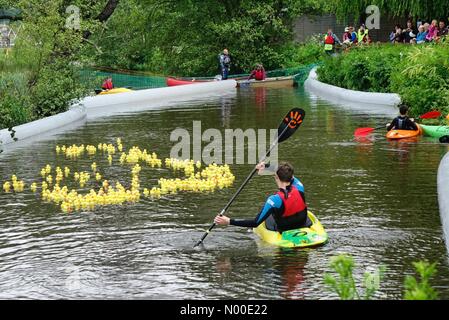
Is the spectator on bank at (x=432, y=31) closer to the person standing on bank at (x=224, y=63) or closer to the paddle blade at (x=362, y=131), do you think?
the paddle blade at (x=362, y=131)

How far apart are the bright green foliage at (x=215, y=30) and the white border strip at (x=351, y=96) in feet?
30.1

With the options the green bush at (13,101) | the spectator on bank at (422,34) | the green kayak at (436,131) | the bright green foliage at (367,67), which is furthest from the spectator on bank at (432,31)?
the green bush at (13,101)

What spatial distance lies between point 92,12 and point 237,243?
2510 centimetres

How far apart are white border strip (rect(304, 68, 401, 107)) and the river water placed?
7.93m

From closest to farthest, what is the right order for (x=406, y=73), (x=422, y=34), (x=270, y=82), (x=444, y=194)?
(x=444, y=194), (x=406, y=73), (x=422, y=34), (x=270, y=82)

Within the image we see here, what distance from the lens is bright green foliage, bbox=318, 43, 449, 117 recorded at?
2078 cm

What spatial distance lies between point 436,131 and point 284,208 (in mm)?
9460

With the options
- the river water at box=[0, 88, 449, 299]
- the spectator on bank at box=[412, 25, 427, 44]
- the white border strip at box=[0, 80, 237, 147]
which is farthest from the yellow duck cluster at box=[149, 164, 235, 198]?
the spectator on bank at box=[412, 25, 427, 44]

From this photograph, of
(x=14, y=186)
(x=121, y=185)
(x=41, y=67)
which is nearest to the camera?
(x=121, y=185)

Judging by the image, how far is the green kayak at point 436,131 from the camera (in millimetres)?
18594

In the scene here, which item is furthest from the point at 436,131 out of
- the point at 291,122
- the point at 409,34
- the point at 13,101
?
the point at 409,34

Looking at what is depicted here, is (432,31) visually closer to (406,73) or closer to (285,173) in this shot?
(406,73)
